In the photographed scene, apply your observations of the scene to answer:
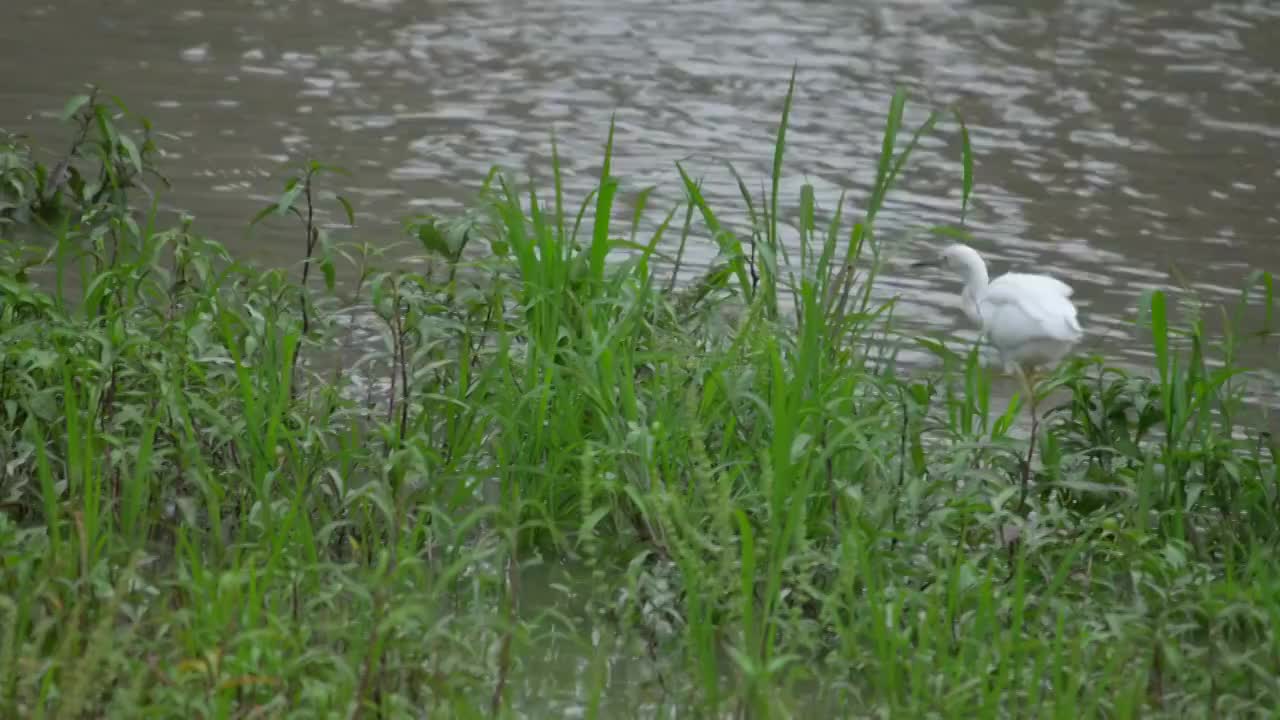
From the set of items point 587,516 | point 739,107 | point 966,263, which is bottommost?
point 739,107

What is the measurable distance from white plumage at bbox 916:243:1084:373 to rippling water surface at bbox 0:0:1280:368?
628 mm

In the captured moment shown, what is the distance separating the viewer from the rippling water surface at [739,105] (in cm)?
719

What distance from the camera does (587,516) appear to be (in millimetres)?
3439

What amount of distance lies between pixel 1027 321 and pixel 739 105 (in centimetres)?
415

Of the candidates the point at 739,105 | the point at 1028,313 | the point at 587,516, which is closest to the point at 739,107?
the point at 739,105

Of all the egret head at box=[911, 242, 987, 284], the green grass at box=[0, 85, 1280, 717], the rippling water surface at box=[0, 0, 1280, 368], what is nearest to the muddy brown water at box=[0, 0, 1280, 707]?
the rippling water surface at box=[0, 0, 1280, 368]

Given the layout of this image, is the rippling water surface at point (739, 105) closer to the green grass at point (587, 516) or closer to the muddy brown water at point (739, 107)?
the muddy brown water at point (739, 107)

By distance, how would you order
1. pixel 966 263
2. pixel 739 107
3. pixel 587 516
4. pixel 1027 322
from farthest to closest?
pixel 739 107 < pixel 966 263 < pixel 1027 322 < pixel 587 516

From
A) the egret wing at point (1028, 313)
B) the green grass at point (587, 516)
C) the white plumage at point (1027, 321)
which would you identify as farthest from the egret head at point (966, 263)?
the green grass at point (587, 516)

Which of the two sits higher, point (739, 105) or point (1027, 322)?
point (1027, 322)

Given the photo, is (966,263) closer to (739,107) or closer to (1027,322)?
(1027,322)

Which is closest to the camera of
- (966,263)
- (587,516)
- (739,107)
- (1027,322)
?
(587,516)

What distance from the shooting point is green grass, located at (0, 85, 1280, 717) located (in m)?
3.05

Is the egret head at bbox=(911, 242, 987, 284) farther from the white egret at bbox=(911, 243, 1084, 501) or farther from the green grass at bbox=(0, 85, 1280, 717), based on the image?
the green grass at bbox=(0, 85, 1280, 717)
